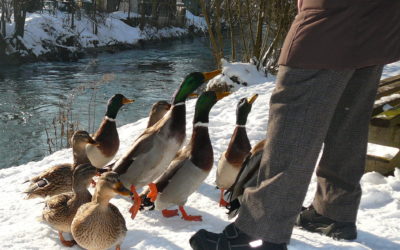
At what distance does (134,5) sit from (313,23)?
33.7m

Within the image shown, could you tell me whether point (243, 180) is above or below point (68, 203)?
above

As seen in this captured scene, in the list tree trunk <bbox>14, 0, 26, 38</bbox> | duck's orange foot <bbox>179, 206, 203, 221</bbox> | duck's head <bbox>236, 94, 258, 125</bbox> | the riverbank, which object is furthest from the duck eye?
tree trunk <bbox>14, 0, 26, 38</bbox>

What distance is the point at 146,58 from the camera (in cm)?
2050

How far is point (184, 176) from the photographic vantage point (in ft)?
9.65

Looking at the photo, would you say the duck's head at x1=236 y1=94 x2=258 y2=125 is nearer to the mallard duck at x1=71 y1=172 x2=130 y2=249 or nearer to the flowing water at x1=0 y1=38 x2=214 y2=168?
the mallard duck at x1=71 y1=172 x2=130 y2=249

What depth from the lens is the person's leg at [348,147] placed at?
7.23 ft

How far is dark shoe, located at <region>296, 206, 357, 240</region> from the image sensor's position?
2.33 meters

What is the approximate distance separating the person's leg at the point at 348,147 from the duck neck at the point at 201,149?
34.7 inches

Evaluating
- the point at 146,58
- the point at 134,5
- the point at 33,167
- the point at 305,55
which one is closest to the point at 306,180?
the point at 305,55

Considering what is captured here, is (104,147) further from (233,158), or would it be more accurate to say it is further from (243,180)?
(243,180)

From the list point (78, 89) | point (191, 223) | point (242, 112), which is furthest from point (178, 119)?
point (78, 89)

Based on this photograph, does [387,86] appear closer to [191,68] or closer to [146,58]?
[191,68]

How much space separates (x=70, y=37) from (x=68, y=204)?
67.9 feet

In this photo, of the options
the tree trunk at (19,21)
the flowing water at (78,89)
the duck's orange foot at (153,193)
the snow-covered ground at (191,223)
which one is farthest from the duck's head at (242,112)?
the tree trunk at (19,21)
